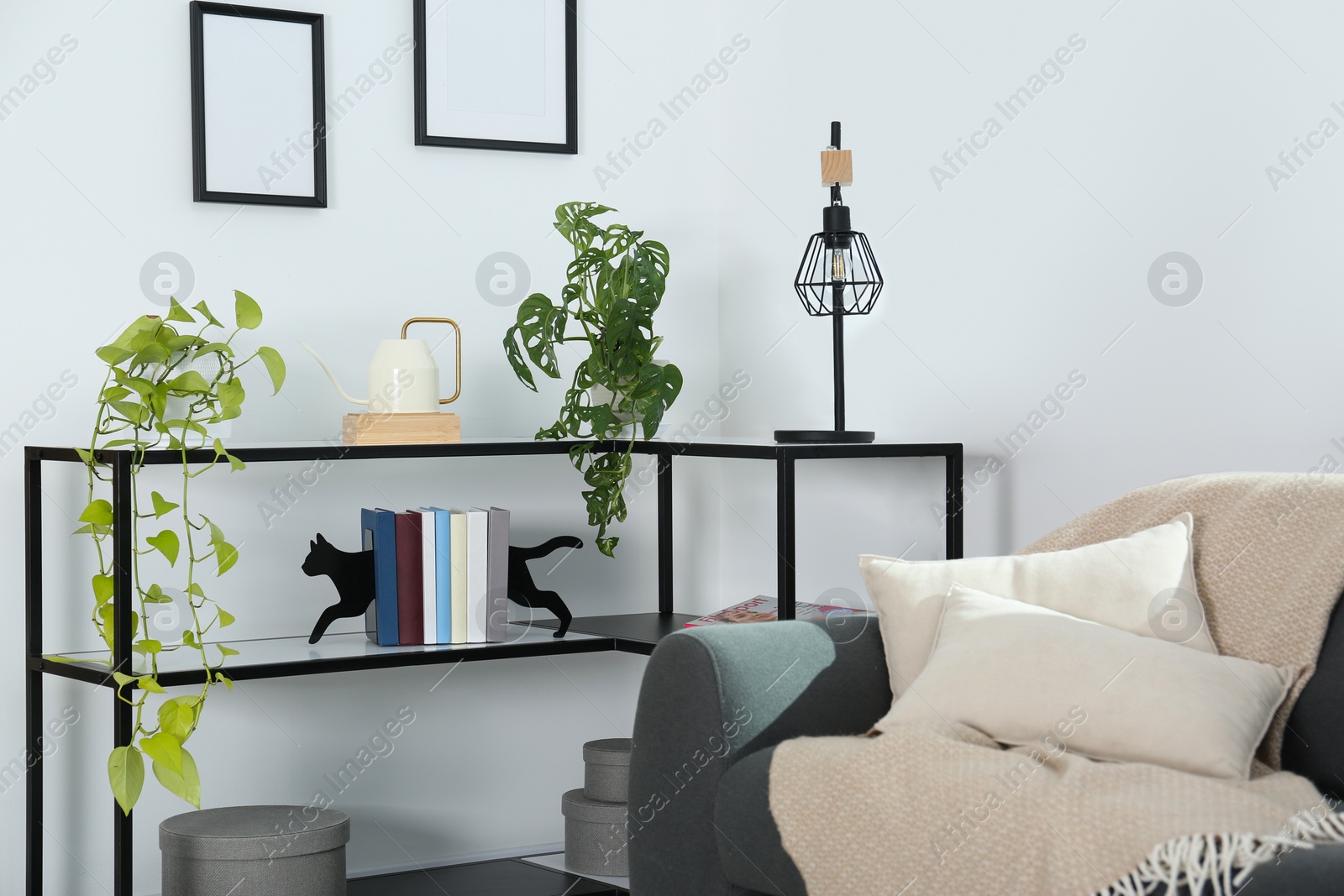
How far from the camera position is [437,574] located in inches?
101

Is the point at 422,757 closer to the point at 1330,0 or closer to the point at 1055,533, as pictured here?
the point at 1055,533

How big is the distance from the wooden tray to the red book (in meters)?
0.15

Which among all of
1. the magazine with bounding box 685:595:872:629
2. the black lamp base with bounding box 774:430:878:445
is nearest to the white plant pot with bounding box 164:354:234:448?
the magazine with bounding box 685:595:872:629

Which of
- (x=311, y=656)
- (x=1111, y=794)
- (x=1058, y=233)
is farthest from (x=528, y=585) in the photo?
(x=1111, y=794)

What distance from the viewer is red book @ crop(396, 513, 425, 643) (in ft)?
8.36

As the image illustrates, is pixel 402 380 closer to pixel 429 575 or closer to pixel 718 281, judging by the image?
pixel 429 575

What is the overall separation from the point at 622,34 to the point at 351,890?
199 centimetres

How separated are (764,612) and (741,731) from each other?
884 millimetres

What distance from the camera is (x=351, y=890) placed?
2.71 meters

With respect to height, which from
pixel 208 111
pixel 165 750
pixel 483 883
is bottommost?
pixel 483 883

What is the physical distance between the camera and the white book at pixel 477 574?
2.57m

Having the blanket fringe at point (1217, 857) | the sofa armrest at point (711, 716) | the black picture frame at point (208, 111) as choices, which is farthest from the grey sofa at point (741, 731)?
the black picture frame at point (208, 111)

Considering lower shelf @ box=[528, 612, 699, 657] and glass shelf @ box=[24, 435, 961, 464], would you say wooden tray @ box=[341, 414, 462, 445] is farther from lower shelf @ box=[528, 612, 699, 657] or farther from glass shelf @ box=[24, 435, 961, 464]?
lower shelf @ box=[528, 612, 699, 657]

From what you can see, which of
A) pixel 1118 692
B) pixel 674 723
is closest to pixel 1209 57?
pixel 1118 692
